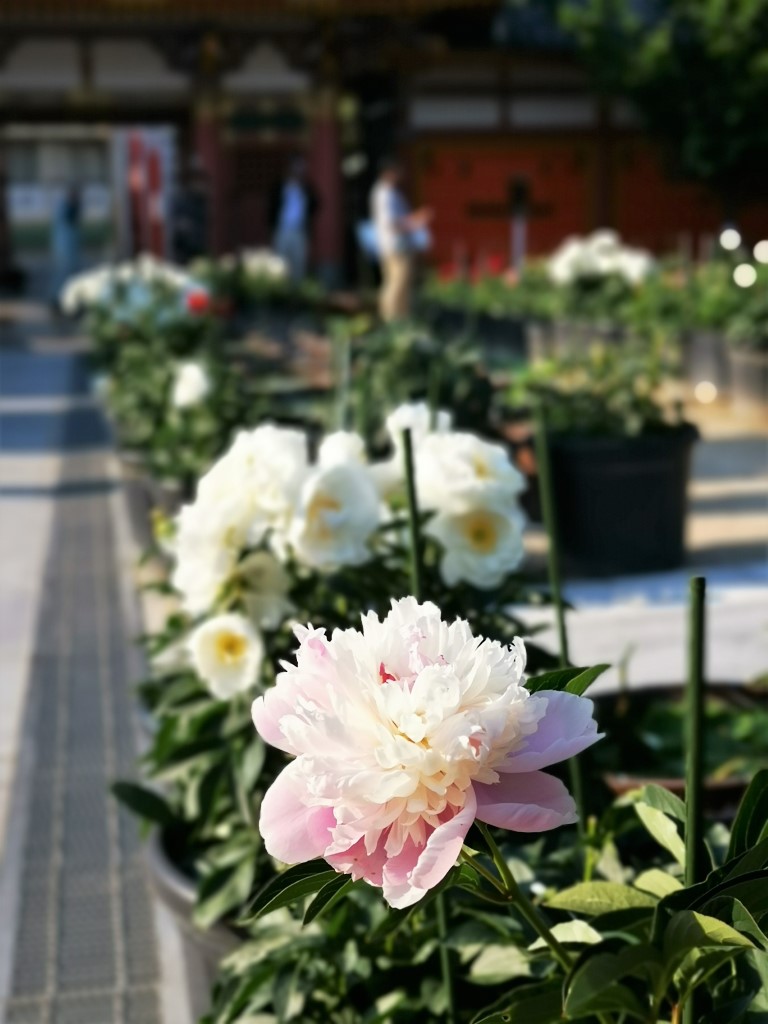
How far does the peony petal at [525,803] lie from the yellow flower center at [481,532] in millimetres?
1242

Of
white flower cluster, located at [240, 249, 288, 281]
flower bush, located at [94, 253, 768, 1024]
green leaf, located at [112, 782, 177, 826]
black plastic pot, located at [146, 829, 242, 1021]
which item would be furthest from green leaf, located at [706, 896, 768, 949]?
white flower cluster, located at [240, 249, 288, 281]

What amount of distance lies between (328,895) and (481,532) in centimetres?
125

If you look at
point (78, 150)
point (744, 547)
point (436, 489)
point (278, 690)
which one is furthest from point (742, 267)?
point (78, 150)

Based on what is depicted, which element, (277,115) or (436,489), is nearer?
(436,489)

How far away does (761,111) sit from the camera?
18.6m

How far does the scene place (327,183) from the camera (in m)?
19.1

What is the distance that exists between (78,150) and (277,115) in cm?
2527

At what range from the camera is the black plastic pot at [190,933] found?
7.66 feet

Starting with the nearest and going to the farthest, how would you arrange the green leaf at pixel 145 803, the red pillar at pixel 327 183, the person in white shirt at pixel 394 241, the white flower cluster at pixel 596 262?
the green leaf at pixel 145 803
the white flower cluster at pixel 596 262
the person in white shirt at pixel 394 241
the red pillar at pixel 327 183

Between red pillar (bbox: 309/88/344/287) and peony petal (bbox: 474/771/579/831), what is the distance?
58.7ft

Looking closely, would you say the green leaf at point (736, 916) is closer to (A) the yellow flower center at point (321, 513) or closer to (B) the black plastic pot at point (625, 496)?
(A) the yellow flower center at point (321, 513)

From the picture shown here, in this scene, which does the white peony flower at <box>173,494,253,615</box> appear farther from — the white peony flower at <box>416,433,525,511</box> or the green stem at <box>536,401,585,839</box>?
the green stem at <box>536,401,585,839</box>

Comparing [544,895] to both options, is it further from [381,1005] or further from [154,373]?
[154,373]

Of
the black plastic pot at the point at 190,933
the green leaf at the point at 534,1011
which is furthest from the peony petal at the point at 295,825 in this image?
the black plastic pot at the point at 190,933
